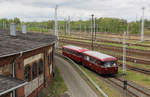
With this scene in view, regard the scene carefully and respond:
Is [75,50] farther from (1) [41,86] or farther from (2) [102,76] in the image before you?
(1) [41,86]

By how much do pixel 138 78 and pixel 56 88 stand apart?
1037 cm

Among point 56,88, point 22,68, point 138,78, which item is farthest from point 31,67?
point 138,78

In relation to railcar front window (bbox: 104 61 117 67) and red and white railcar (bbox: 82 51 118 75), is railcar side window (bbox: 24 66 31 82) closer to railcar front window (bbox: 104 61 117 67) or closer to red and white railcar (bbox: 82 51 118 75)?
red and white railcar (bbox: 82 51 118 75)

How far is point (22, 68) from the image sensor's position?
11.9m

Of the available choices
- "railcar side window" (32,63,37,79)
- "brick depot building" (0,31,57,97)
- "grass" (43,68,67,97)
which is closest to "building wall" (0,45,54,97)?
"brick depot building" (0,31,57,97)

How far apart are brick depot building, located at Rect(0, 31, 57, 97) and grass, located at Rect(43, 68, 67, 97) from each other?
676mm

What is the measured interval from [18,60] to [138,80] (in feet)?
47.6

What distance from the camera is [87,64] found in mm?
25062

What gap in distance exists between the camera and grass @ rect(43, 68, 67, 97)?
15054mm

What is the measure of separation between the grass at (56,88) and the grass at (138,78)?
846cm

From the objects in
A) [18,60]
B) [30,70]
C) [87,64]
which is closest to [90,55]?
[87,64]

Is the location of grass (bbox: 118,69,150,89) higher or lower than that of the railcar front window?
lower

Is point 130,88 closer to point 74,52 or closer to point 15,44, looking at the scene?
point 15,44

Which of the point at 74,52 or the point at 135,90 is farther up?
the point at 74,52
